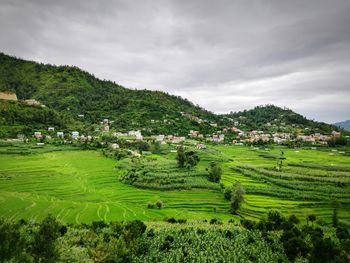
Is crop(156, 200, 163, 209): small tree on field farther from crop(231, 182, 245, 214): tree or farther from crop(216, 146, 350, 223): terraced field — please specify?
crop(216, 146, 350, 223): terraced field

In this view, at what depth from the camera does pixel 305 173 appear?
3691 inches

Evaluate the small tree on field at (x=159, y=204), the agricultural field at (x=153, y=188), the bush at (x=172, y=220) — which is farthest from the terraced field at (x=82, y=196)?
the bush at (x=172, y=220)

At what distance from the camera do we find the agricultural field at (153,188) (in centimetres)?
6341

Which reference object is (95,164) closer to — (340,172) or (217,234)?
(217,234)

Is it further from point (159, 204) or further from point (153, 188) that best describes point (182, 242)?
point (153, 188)

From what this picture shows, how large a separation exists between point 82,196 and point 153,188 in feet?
62.6

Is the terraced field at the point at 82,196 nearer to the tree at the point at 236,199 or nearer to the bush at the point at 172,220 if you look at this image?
the tree at the point at 236,199

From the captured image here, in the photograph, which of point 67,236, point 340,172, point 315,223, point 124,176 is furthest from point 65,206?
point 340,172

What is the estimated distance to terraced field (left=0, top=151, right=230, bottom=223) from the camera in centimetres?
6091

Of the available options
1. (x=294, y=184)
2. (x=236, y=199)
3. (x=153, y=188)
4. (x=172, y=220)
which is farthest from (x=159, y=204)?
(x=294, y=184)

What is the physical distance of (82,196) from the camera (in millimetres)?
72188

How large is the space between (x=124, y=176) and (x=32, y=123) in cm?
9408

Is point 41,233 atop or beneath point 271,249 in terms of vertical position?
atop

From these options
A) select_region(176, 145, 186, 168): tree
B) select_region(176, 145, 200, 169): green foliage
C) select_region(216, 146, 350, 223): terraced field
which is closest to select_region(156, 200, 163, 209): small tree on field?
select_region(216, 146, 350, 223): terraced field
